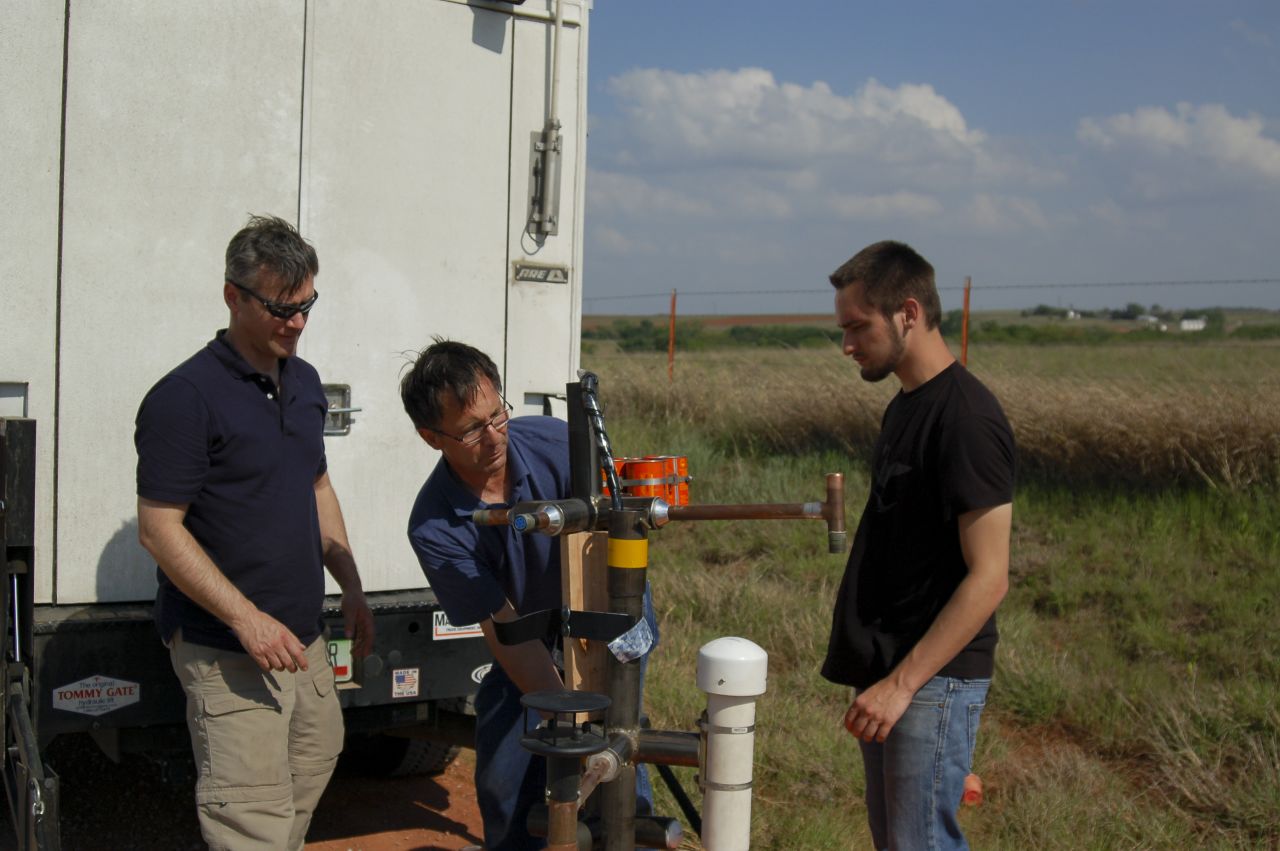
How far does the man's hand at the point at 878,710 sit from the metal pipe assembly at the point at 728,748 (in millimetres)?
663

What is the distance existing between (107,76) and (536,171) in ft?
4.70

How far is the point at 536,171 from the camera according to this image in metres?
4.63

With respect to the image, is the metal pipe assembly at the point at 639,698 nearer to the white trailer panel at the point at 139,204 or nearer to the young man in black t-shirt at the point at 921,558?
the young man in black t-shirt at the point at 921,558

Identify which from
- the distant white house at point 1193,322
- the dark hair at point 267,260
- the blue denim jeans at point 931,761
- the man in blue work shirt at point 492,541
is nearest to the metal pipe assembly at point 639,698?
the man in blue work shirt at point 492,541

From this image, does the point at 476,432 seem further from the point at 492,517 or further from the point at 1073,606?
the point at 1073,606

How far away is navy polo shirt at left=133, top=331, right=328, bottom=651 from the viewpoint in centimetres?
320

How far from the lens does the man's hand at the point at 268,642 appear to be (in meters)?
3.21

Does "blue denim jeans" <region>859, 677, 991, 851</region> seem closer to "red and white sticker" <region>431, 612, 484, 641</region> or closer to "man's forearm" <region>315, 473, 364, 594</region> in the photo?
"man's forearm" <region>315, 473, 364, 594</region>

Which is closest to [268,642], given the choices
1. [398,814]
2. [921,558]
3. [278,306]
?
[278,306]

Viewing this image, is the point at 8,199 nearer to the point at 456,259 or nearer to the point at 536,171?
the point at 456,259

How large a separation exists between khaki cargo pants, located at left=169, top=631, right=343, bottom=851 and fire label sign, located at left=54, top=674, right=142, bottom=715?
60cm

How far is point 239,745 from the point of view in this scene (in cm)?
336

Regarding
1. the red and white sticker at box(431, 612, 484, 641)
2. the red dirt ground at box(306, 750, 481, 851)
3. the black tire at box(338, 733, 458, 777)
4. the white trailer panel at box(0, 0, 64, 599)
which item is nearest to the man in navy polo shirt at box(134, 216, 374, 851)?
the white trailer panel at box(0, 0, 64, 599)

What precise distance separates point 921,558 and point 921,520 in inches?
3.4
